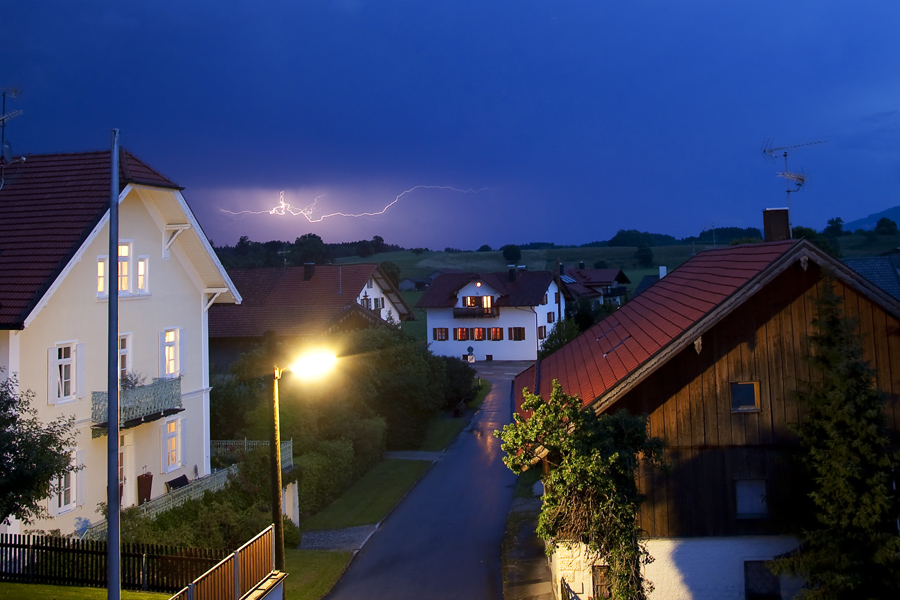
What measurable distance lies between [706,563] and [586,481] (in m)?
4.82

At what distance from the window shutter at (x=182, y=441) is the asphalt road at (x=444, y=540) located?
676cm

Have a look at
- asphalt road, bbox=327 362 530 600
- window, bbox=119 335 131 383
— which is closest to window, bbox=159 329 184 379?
window, bbox=119 335 131 383

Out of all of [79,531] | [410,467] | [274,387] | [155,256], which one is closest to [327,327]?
[410,467]

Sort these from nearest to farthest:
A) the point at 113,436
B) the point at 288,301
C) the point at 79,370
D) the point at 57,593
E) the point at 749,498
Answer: the point at 113,436, the point at 57,593, the point at 749,498, the point at 79,370, the point at 288,301

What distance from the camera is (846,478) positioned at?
484 inches

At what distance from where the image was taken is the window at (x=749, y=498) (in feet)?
47.6

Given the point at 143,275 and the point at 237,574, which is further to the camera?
the point at 143,275

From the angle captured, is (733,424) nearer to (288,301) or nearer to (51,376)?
(51,376)

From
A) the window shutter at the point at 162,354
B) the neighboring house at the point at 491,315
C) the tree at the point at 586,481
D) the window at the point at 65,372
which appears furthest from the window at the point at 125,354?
the neighboring house at the point at 491,315

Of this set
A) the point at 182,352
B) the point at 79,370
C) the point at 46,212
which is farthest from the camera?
the point at 182,352

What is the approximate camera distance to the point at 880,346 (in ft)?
47.3

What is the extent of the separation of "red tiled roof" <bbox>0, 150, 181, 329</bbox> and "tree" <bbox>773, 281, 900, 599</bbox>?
54.6 ft

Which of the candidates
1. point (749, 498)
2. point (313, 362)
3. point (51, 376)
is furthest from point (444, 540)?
point (51, 376)

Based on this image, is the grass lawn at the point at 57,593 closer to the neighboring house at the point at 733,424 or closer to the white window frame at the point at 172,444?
the white window frame at the point at 172,444
